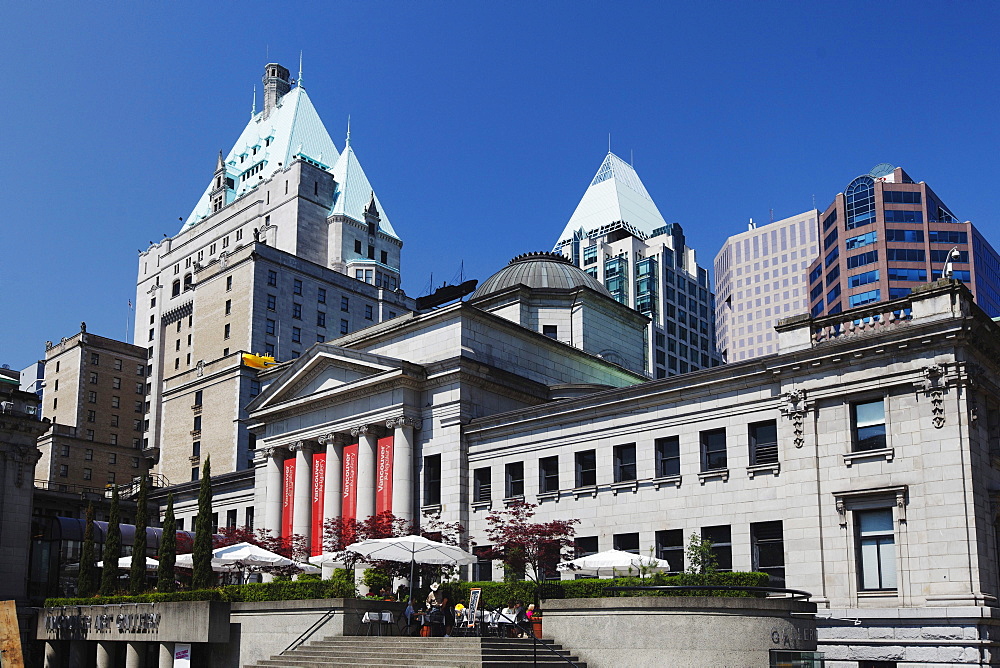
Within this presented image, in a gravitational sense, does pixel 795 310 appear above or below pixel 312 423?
above

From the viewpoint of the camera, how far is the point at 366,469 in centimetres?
5334

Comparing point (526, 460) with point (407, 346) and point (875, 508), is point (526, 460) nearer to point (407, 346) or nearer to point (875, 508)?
point (407, 346)

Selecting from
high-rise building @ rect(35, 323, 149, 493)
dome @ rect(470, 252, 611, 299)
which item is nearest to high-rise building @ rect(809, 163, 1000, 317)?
dome @ rect(470, 252, 611, 299)

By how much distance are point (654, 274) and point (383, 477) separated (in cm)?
11433

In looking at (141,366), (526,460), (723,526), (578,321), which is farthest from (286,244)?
(723,526)

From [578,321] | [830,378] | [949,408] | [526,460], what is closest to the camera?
[949,408]

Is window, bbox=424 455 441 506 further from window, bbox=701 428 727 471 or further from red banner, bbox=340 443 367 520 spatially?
window, bbox=701 428 727 471

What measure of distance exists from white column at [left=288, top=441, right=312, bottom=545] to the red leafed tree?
49.9ft

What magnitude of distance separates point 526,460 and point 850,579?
17179 mm

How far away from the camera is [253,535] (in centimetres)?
5597

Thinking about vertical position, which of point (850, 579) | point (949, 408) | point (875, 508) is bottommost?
point (850, 579)

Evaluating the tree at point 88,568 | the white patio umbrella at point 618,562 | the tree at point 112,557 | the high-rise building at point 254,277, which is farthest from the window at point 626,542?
the high-rise building at point 254,277

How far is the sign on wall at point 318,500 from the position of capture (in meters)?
55.5

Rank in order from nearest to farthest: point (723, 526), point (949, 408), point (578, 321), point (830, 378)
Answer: point (949, 408) → point (830, 378) → point (723, 526) → point (578, 321)
